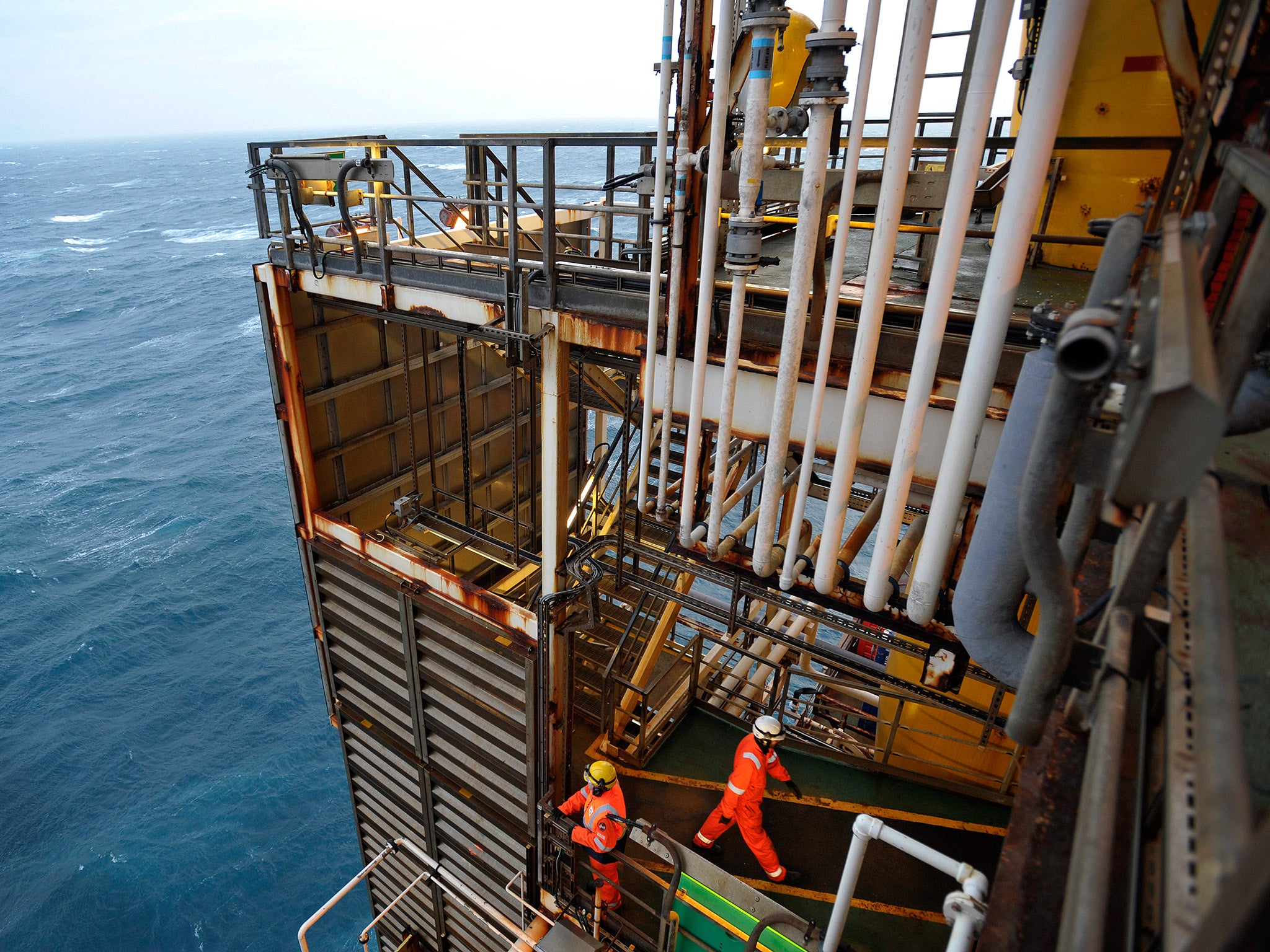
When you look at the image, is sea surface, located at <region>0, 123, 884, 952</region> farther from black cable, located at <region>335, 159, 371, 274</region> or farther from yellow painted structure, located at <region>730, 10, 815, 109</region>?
yellow painted structure, located at <region>730, 10, 815, 109</region>

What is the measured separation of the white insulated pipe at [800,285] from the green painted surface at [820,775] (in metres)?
4.20

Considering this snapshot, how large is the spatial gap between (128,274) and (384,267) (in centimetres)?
5432

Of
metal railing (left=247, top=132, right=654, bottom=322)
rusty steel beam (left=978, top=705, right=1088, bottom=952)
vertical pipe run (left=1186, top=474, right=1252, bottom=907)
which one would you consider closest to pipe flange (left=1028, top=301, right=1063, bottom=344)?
vertical pipe run (left=1186, top=474, right=1252, bottom=907)

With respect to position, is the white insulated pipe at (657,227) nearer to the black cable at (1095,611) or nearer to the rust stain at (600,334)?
the rust stain at (600,334)

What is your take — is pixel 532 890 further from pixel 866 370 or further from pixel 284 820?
pixel 284 820

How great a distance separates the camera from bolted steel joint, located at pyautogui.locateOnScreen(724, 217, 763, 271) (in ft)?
12.5

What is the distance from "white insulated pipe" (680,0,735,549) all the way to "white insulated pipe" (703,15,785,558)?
0.08 metres

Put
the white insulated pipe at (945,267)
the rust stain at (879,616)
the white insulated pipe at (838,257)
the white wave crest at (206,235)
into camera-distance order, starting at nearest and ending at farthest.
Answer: the white insulated pipe at (945,267) → the white insulated pipe at (838,257) → the rust stain at (879,616) → the white wave crest at (206,235)

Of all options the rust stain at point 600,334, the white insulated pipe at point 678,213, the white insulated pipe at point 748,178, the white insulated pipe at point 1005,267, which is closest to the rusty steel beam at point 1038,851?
the white insulated pipe at point 1005,267

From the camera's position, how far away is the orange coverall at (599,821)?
6.05 metres

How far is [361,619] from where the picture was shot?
7996mm

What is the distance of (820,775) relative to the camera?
297 inches

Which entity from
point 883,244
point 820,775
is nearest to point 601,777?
point 820,775

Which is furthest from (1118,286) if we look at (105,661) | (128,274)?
(128,274)
